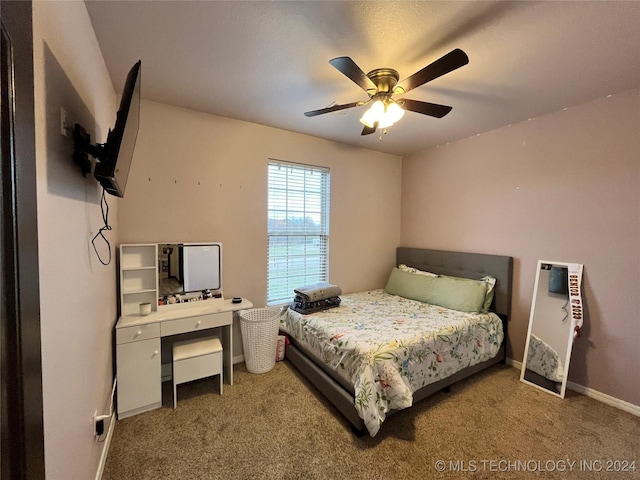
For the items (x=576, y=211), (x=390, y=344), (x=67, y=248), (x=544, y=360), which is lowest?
(x=544, y=360)

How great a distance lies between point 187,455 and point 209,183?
7.15 ft

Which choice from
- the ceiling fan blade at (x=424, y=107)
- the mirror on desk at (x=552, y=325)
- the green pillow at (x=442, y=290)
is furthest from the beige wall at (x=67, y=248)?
the mirror on desk at (x=552, y=325)

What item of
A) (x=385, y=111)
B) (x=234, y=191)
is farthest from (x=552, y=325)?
(x=234, y=191)

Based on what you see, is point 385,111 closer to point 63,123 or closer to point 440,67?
point 440,67

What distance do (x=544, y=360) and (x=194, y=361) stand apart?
314 centimetres

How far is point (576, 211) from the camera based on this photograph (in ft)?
7.88

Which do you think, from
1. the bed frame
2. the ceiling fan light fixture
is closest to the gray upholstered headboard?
the bed frame

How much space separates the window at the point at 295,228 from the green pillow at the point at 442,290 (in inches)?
38.9

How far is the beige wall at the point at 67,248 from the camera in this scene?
0.90 metres

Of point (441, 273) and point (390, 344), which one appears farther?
point (441, 273)

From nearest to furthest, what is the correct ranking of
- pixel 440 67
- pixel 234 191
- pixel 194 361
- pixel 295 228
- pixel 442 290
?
1. pixel 440 67
2. pixel 194 361
3. pixel 234 191
4. pixel 442 290
5. pixel 295 228

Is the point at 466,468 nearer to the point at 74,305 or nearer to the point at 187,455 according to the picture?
→ the point at 187,455

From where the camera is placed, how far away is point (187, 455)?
1.69 metres

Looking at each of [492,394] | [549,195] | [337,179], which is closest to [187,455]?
[492,394]
